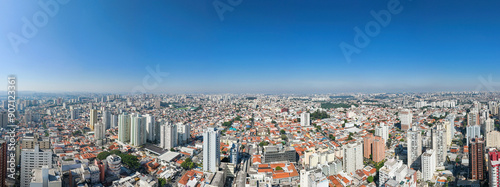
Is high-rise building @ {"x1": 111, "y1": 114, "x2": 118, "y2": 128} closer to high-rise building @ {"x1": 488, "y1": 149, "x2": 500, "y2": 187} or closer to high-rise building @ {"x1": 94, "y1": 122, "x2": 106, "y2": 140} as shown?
high-rise building @ {"x1": 94, "y1": 122, "x2": 106, "y2": 140}

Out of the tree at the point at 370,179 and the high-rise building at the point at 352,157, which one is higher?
the high-rise building at the point at 352,157

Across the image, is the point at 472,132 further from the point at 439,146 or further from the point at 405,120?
the point at 439,146

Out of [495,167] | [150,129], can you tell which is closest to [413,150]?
[495,167]

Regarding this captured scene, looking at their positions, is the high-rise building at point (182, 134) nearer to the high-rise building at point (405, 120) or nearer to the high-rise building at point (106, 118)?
the high-rise building at point (106, 118)

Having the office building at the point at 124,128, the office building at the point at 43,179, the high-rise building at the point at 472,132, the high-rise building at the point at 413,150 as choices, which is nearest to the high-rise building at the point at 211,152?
the office building at the point at 43,179

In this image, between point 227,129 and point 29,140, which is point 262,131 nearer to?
point 227,129

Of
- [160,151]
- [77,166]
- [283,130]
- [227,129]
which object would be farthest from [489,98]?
[77,166]
